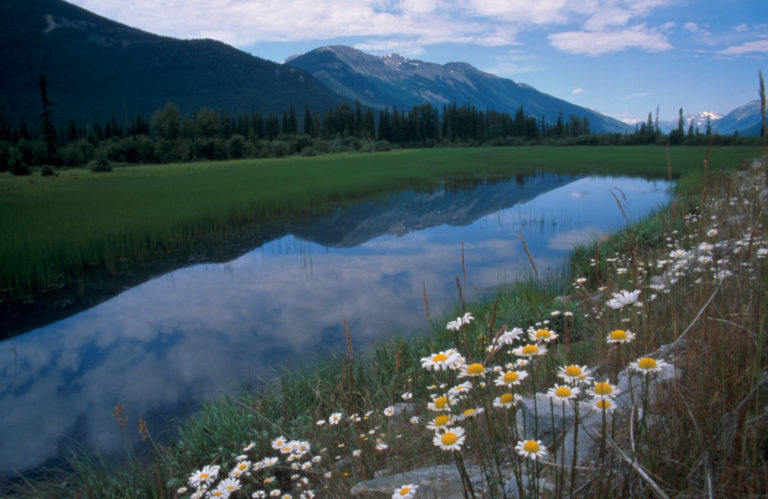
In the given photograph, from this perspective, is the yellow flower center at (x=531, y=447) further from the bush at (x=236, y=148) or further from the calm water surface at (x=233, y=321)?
the bush at (x=236, y=148)

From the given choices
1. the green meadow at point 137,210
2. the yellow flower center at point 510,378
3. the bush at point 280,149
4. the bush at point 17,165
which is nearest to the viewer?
the yellow flower center at point 510,378

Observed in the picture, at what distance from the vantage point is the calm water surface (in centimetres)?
601

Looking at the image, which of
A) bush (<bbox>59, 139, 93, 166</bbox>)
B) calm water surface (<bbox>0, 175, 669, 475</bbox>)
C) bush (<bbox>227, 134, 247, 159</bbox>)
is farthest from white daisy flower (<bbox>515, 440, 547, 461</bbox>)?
bush (<bbox>227, 134, 247, 159</bbox>)

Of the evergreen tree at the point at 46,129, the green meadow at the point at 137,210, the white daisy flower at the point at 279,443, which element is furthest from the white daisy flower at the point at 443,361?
the evergreen tree at the point at 46,129

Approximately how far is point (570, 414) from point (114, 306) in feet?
32.3

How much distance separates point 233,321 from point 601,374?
23.0 ft

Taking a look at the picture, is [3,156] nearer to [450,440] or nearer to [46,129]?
[46,129]

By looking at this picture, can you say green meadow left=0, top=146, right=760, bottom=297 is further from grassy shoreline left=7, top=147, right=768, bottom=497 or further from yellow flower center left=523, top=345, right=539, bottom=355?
yellow flower center left=523, top=345, right=539, bottom=355

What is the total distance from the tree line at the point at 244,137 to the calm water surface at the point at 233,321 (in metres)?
5.76

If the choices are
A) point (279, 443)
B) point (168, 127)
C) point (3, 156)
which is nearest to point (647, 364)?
point (279, 443)

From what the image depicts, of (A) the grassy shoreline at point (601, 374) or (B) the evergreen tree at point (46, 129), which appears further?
(B) the evergreen tree at point (46, 129)

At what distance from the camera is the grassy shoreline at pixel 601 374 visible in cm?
187

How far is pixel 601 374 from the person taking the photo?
3570mm

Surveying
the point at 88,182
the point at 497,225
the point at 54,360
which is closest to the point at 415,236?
the point at 497,225
